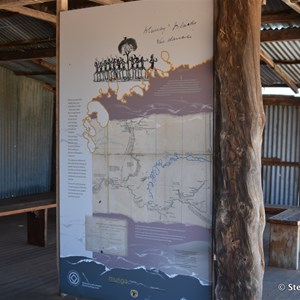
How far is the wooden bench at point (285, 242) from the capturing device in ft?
22.2

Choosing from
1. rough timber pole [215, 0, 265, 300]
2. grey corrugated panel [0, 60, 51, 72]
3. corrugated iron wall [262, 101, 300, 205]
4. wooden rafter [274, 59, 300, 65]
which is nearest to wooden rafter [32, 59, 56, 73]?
grey corrugated panel [0, 60, 51, 72]

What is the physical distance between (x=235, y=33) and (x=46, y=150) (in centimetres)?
1033

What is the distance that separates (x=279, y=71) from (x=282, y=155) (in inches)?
92.9

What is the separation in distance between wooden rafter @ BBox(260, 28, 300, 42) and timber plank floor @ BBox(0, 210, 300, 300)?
334 centimetres

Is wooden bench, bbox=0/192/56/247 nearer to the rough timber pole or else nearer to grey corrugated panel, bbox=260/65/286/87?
the rough timber pole

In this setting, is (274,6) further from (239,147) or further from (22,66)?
(22,66)

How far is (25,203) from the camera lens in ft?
24.7

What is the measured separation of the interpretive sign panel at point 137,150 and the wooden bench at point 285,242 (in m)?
2.83

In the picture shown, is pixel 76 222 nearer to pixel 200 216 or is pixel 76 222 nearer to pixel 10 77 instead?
pixel 200 216

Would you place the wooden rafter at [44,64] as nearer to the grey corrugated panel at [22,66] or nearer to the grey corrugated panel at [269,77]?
the grey corrugated panel at [22,66]

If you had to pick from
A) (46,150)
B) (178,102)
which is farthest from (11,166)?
(178,102)

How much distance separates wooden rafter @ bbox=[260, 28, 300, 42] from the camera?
7902 millimetres

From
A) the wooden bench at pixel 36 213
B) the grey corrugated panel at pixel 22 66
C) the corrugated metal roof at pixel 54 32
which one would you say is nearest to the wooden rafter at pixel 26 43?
the corrugated metal roof at pixel 54 32

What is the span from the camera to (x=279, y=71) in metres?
10.3
